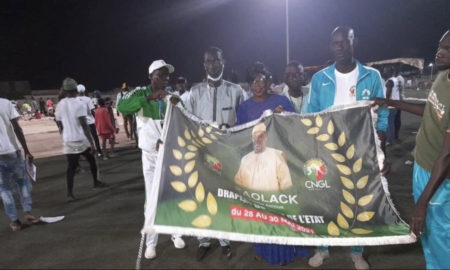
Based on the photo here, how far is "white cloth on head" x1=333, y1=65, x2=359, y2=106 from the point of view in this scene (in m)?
3.17

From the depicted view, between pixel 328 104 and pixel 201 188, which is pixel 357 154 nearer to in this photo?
pixel 328 104

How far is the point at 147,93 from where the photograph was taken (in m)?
3.62

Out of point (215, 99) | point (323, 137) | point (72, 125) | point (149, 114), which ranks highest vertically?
point (215, 99)

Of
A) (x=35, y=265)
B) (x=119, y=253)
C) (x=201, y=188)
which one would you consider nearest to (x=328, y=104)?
(x=201, y=188)

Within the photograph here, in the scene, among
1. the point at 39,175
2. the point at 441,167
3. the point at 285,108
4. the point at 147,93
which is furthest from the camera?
the point at 39,175

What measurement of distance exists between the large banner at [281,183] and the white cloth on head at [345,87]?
1.10 feet

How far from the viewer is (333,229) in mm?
2727

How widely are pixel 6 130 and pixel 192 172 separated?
10.7 ft

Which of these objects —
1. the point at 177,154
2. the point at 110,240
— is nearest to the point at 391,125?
the point at 177,154

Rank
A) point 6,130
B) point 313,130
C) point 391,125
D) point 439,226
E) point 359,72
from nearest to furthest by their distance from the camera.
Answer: point 439,226 → point 313,130 → point 359,72 → point 6,130 → point 391,125

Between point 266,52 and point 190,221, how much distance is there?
5134 centimetres

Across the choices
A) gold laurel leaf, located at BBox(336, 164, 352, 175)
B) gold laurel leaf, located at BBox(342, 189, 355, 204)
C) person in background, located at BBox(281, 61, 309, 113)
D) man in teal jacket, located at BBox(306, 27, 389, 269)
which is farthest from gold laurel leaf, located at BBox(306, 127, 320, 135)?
person in background, located at BBox(281, 61, 309, 113)

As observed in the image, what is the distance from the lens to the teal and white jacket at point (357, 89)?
3.10 meters

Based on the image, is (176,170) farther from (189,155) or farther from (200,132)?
(200,132)
